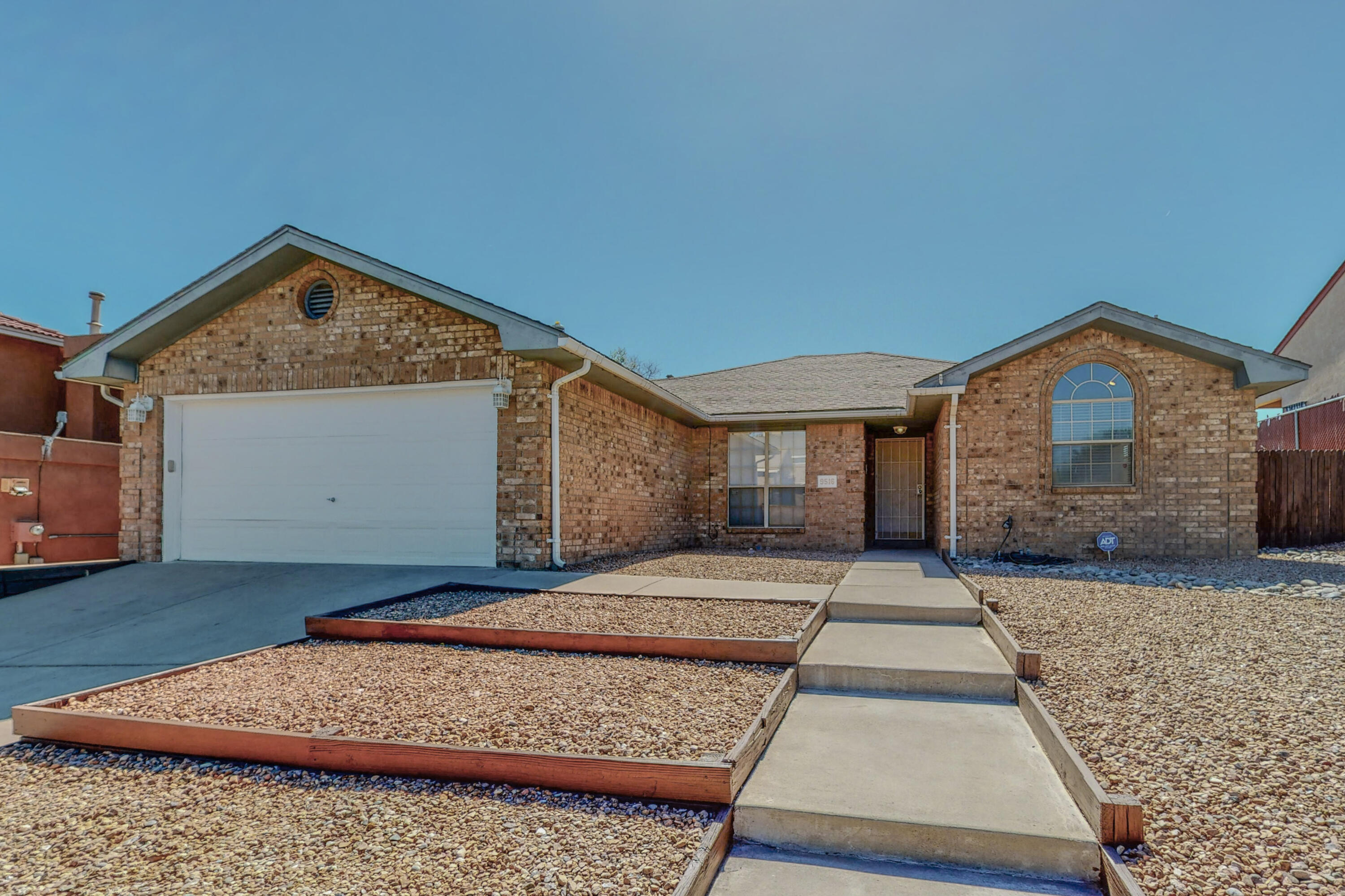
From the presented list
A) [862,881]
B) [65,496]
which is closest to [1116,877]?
[862,881]

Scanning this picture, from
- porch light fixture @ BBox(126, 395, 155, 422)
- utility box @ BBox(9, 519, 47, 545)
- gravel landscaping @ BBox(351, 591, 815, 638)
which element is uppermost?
porch light fixture @ BBox(126, 395, 155, 422)

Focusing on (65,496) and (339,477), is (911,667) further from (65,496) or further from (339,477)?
(65,496)

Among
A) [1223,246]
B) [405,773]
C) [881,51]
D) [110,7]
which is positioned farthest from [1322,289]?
[110,7]

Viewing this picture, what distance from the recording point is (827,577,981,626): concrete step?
18.5 feet

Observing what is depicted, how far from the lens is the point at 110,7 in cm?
827

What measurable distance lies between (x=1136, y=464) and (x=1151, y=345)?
70.8 inches

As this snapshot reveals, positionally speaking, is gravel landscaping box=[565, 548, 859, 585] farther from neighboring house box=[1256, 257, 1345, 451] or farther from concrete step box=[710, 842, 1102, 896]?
neighboring house box=[1256, 257, 1345, 451]

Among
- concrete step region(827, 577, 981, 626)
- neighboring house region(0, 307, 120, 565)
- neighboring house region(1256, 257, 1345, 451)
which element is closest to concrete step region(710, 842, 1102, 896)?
concrete step region(827, 577, 981, 626)

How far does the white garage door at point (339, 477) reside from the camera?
8.53m

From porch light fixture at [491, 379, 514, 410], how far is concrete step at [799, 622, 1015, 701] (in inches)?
197

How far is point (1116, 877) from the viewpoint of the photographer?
2.15 metres

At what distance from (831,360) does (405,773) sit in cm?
1560

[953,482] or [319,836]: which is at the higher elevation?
[953,482]

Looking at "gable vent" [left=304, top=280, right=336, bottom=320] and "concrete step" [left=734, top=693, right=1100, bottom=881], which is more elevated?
"gable vent" [left=304, top=280, right=336, bottom=320]
